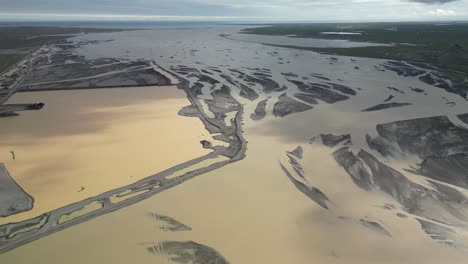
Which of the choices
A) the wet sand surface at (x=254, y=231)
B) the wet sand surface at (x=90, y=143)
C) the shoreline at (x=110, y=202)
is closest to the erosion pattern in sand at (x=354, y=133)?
the shoreline at (x=110, y=202)

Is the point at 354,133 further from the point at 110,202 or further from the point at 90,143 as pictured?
the point at 90,143

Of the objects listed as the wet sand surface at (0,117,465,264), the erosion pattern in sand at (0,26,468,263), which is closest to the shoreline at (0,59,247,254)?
the erosion pattern in sand at (0,26,468,263)

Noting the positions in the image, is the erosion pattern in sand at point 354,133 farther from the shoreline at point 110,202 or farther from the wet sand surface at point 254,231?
the wet sand surface at point 254,231

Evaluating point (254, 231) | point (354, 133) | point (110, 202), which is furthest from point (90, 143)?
point (354, 133)

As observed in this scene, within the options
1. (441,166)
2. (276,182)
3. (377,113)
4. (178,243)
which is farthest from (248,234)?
(377,113)

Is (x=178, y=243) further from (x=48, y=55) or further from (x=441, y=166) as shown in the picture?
(x=48, y=55)

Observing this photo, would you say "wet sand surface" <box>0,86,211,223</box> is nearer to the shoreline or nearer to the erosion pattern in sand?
the shoreline
